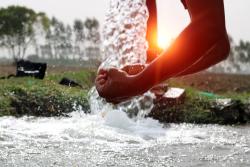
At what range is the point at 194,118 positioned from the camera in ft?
37.2

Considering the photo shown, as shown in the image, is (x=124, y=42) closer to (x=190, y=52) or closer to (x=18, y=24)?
(x=190, y=52)

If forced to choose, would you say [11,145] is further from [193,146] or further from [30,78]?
[30,78]

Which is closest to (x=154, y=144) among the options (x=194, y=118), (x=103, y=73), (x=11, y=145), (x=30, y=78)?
(x=11, y=145)

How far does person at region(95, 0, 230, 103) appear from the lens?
150 centimetres

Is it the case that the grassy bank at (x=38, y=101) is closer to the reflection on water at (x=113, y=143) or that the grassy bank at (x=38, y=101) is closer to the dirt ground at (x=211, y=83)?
the reflection on water at (x=113, y=143)

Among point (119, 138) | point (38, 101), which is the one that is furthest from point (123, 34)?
point (119, 138)

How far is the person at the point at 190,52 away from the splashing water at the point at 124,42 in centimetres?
894

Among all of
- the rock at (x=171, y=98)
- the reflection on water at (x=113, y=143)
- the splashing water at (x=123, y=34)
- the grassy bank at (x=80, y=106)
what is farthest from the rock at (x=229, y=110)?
the splashing water at (x=123, y=34)

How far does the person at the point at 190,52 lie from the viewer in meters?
1.50

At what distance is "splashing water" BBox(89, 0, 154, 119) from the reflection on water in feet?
3.77

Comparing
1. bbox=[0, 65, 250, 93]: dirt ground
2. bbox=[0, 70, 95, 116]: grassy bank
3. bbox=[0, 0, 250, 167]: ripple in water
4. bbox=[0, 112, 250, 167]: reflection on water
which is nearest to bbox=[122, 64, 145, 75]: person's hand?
bbox=[0, 0, 250, 167]: ripple in water

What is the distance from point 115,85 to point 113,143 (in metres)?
5.35

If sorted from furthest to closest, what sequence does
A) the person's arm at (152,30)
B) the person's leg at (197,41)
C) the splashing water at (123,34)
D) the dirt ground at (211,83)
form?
the dirt ground at (211,83) → the splashing water at (123,34) → the person's arm at (152,30) → the person's leg at (197,41)

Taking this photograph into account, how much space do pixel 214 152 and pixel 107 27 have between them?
5.59m
